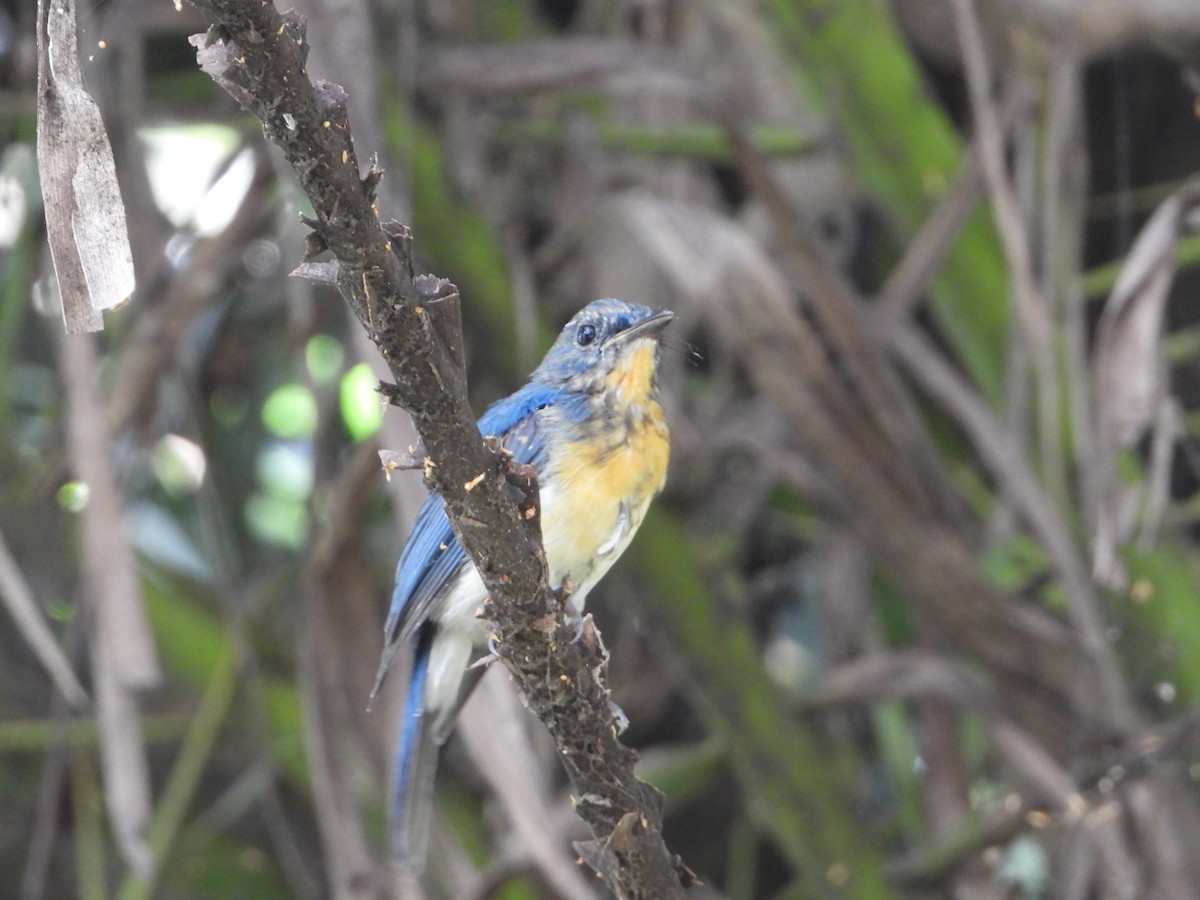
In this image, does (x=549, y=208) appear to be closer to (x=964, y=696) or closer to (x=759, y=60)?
(x=759, y=60)

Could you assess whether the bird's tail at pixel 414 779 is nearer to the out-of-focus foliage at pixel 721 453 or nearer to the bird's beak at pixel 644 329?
the out-of-focus foliage at pixel 721 453

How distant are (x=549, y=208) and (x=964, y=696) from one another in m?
2.23

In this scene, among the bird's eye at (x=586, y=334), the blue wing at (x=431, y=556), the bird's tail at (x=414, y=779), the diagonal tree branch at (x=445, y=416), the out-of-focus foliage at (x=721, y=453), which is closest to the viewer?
the diagonal tree branch at (x=445, y=416)

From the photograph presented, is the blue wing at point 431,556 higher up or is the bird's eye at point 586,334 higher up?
the bird's eye at point 586,334

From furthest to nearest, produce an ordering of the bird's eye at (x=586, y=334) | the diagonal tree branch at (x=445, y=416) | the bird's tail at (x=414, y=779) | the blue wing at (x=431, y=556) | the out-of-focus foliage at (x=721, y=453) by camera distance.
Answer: the out-of-focus foliage at (x=721, y=453), the bird's eye at (x=586, y=334), the bird's tail at (x=414, y=779), the blue wing at (x=431, y=556), the diagonal tree branch at (x=445, y=416)

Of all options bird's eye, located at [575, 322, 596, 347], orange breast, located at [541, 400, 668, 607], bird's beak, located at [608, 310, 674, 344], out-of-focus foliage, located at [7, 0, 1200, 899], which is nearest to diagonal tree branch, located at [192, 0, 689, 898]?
out-of-focus foliage, located at [7, 0, 1200, 899]

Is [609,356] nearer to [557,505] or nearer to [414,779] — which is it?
[557,505]

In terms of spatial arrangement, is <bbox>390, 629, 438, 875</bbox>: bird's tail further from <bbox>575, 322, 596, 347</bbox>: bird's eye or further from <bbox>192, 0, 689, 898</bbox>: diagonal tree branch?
<bbox>192, 0, 689, 898</bbox>: diagonal tree branch

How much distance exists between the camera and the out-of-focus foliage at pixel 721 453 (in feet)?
10.8

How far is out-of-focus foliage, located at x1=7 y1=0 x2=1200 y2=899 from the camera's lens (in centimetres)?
329

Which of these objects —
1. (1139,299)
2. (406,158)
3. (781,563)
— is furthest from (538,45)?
(781,563)

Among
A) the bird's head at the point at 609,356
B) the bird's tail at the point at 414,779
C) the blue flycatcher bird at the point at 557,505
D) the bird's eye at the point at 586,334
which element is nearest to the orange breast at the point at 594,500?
the blue flycatcher bird at the point at 557,505

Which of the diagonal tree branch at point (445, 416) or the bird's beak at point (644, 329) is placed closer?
the diagonal tree branch at point (445, 416)

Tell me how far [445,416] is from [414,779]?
5.46ft
